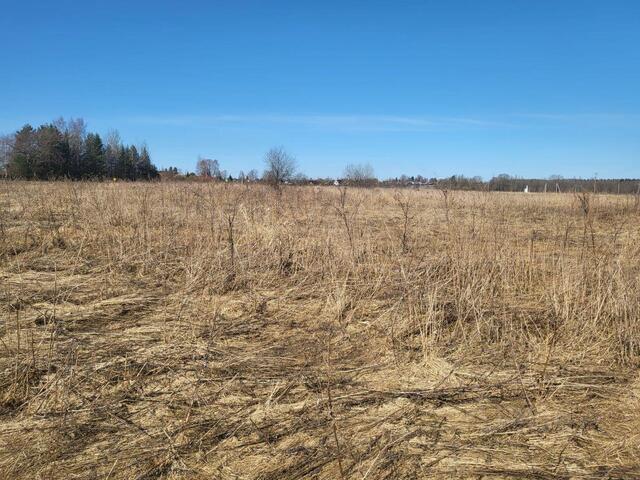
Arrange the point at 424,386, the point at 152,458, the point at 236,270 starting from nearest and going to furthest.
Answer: the point at 152,458
the point at 424,386
the point at 236,270

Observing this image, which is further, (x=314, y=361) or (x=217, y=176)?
(x=217, y=176)

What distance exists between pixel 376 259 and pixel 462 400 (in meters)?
3.05

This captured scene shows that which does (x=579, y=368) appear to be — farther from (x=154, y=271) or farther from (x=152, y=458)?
(x=154, y=271)

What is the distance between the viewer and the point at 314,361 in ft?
10.2

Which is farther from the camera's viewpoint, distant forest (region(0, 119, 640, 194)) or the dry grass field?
distant forest (region(0, 119, 640, 194))

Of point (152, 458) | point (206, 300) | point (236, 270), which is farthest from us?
point (236, 270)

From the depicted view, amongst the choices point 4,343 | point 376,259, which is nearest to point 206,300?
point 4,343

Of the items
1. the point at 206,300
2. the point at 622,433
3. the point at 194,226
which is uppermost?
the point at 194,226

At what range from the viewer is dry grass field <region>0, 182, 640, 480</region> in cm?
207

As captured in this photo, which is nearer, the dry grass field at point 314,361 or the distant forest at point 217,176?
the dry grass field at point 314,361

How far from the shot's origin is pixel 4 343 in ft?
9.78

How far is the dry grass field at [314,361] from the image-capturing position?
2.07 m

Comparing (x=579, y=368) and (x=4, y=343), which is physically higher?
(x=4, y=343)

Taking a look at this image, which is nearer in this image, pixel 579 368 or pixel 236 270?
pixel 579 368
